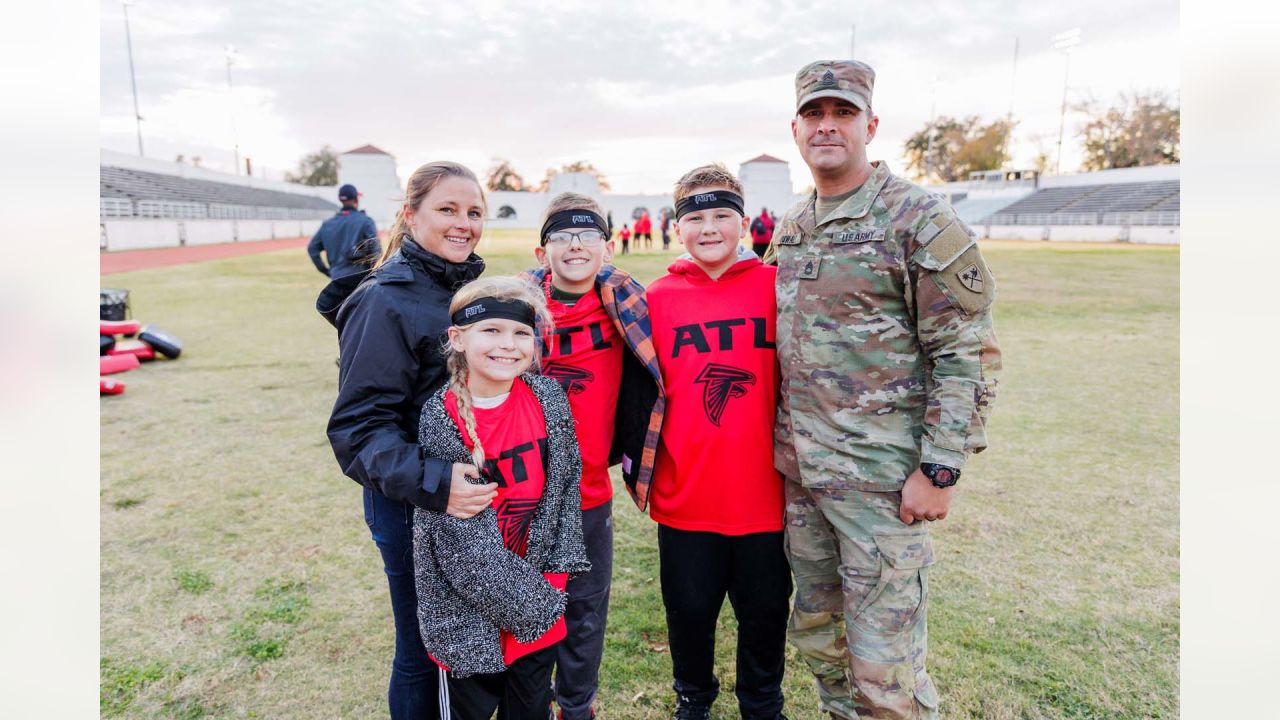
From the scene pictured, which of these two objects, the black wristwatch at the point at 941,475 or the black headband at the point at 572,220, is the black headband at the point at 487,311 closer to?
the black headband at the point at 572,220

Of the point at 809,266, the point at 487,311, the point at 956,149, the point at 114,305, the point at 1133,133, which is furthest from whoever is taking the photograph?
the point at 956,149

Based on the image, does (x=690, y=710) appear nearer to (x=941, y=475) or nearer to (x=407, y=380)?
(x=941, y=475)

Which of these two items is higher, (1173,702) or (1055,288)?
(1055,288)

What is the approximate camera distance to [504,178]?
85312 millimetres

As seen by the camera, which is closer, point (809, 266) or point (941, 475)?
point (941, 475)

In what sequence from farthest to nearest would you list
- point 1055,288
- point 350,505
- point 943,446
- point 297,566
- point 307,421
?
point 1055,288 → point 307,421 → point 350,505 → point 297,566 → point 943,446

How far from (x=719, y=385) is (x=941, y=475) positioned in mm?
779

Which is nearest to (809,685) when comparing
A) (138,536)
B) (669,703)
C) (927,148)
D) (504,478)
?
(669,703)

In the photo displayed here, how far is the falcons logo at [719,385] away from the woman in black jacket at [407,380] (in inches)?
34.4

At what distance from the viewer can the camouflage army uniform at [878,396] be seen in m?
2.16

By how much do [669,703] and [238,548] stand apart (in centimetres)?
296

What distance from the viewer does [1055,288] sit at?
1639 cm

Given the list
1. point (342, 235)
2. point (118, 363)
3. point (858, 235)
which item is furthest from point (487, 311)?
point (118, 363)

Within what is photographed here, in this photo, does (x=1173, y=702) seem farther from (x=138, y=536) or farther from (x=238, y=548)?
(x=138, y=536)
